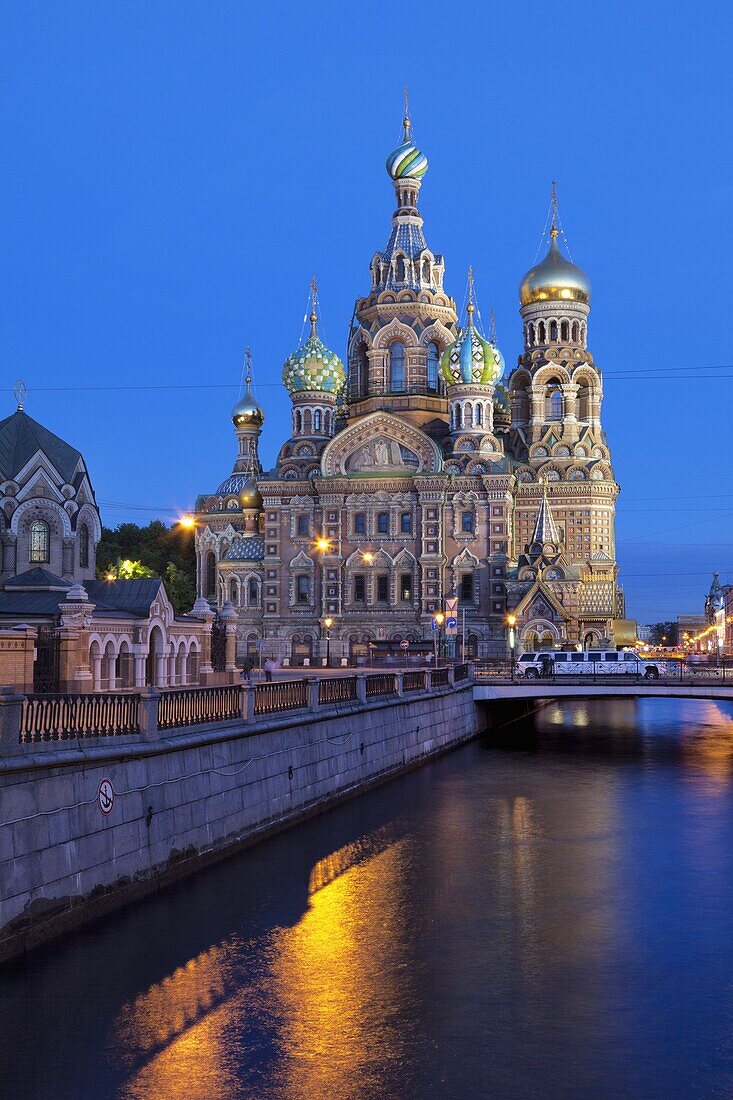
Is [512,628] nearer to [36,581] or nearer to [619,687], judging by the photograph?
[619,687]

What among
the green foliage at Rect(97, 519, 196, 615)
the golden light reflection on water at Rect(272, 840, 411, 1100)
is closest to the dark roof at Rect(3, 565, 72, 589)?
the golden light reflection on water at Rect(272, 840, 411, 1100)

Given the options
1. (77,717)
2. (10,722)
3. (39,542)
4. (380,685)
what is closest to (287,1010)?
(10,722)

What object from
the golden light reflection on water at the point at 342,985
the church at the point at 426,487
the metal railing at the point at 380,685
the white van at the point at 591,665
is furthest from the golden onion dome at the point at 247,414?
the golden light reflection on water at the point at 342,985

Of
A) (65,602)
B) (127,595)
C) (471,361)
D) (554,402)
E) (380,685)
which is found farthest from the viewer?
(554,402)

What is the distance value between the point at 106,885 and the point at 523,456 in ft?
221

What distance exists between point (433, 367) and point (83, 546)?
43.5 m

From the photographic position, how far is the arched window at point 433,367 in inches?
3302

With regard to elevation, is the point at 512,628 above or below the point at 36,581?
below

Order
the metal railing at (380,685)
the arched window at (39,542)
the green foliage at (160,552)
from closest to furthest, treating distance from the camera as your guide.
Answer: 1. the metal railing at (380,685)
2. the arched window at (39,542)
3. the green foliage at (160,552)

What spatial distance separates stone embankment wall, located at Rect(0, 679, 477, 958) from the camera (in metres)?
17.0

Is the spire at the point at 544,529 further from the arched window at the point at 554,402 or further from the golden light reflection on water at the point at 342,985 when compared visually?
the golden light reflection on water at the point at 342,985

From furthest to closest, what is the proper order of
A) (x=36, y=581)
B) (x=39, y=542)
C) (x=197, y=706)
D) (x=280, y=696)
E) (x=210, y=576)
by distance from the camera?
(x=210, y=576)
(x=39, y=542)
(x=36, y=581)
(x=280, y=696)
(x=197, y=706)

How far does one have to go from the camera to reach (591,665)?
5712 cm

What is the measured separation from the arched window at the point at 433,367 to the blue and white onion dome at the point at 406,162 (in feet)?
46.8
